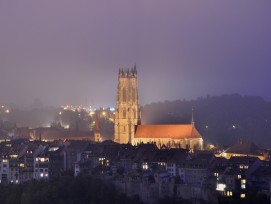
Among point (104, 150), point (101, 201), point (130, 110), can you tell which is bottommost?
point (101, 201)

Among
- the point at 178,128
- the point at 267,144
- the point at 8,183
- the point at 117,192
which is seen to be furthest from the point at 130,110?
the point at 117,192

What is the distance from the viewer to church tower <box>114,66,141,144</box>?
220 feet

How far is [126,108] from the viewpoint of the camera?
6812cm

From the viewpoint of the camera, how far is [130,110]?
68.1 meters

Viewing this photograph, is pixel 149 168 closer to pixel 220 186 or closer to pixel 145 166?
pixel 145 166

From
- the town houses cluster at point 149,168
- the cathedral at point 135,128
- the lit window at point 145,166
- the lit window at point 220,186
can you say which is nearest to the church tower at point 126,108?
the cathedral at point 135,128

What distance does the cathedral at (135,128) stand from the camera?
2482 inches

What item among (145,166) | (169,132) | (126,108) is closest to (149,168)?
(145,166)

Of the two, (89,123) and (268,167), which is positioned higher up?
(89,123)

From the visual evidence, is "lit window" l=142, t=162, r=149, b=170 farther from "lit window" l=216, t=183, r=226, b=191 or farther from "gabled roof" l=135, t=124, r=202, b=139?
"gabled roof" l=135, t=124, r=202, b=139

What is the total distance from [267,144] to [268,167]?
36558 mm

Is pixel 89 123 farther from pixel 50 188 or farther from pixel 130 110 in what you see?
pixel 50 188

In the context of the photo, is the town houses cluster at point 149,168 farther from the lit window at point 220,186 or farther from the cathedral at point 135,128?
the cathedral at point 135,128

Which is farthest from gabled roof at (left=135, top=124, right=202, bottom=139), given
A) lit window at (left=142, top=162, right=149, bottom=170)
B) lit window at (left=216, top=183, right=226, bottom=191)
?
lit window at (left=216, top=183, right=226, bottom=191)
